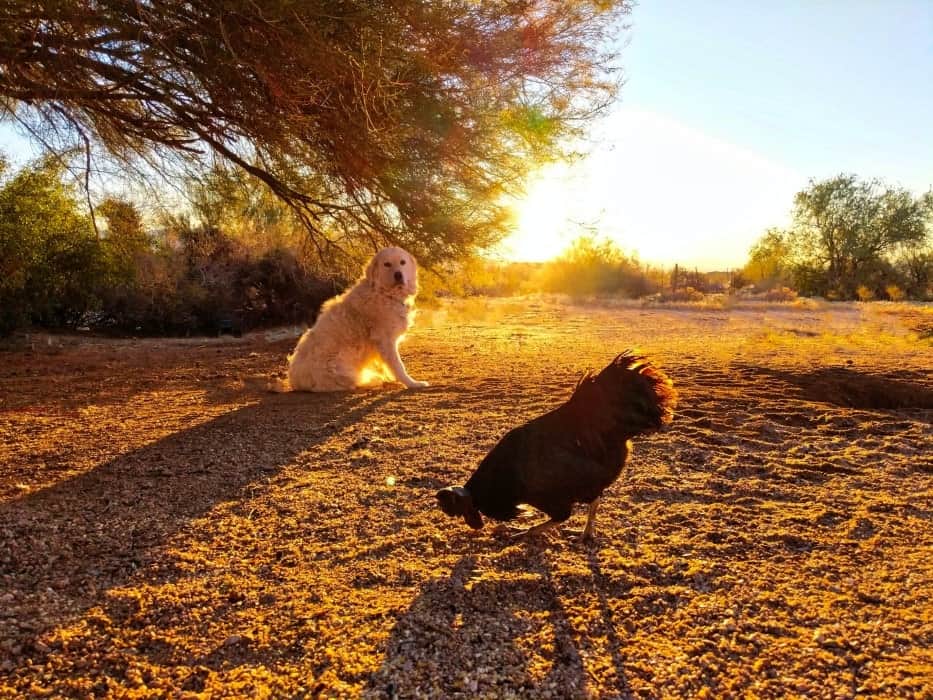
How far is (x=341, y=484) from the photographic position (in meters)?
4.12

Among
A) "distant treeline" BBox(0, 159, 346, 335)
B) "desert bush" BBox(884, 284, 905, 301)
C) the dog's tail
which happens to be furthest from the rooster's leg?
"desert bush" BBox(884, 284, 905, 301)

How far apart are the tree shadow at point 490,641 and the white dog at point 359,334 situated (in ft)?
15.6

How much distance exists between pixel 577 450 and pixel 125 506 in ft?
8.95

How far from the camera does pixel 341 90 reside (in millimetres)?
4977

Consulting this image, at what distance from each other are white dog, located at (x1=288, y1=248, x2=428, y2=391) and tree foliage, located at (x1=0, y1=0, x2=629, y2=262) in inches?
30.0

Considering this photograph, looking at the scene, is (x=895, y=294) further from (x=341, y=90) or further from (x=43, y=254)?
(x=43, y=254)

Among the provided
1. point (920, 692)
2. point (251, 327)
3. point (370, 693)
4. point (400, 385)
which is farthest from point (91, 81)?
point (251, 327)

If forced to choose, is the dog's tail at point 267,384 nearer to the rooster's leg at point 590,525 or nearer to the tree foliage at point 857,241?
the rooster's leg at point 590,525

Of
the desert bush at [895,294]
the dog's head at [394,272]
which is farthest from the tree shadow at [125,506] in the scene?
the desert bush at [895,294]

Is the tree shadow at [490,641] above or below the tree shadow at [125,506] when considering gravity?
below

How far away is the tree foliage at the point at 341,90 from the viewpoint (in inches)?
175

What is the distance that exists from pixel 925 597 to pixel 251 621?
2754mm

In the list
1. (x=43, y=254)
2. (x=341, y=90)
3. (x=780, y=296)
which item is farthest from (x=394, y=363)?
(x=780, y=296)

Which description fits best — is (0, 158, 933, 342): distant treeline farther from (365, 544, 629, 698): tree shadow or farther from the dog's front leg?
(365, 544, 629, 698): tree shadow
